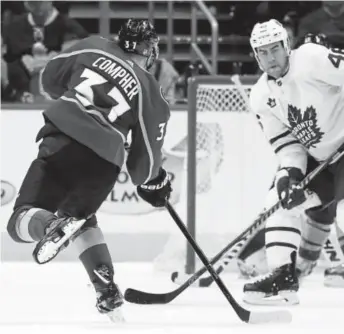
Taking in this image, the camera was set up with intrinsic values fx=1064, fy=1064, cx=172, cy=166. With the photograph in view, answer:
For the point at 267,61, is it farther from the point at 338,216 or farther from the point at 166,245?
the point at 166,245

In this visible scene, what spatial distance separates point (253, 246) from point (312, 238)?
2.00 feet

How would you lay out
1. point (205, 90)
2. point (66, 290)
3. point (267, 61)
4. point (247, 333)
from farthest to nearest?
1. point (205, 90)
2. point (66, 290)
3. point (267, 61)
4. point (247, 333)

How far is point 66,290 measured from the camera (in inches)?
159

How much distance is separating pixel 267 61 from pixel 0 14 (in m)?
2.53

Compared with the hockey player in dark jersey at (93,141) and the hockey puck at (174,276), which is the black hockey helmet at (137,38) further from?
the hockey puck at (174,276)

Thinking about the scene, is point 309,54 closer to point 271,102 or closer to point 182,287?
point 271,102

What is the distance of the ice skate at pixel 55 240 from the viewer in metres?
2.71

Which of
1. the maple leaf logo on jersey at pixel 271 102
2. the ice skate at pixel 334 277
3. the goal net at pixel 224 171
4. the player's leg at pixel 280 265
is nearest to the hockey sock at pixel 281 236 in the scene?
the player's leg at pixel 280 265

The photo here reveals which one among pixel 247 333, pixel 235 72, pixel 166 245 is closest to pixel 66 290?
pixel 166 245

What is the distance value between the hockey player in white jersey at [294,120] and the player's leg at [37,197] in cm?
92

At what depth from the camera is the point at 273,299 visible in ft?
12.3

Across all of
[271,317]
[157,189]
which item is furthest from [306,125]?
[271,317]

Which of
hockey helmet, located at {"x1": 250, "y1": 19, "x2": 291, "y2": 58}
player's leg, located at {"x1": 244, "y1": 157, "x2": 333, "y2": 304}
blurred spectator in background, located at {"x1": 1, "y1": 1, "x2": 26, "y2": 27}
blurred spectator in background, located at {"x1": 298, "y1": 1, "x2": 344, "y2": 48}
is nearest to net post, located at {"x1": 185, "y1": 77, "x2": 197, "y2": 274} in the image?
player's leg, located at {"x1": 244, "y1": 157, "x2": 333, "y2": 304}

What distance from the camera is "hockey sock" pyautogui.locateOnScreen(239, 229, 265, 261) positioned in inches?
181
